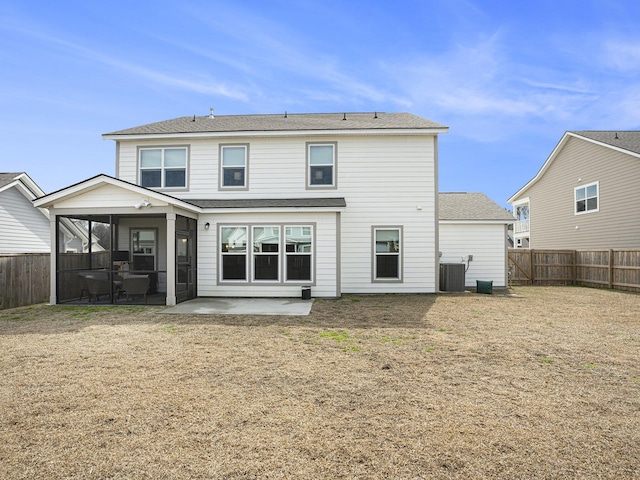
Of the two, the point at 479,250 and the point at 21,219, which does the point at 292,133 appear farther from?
the point at 21,219

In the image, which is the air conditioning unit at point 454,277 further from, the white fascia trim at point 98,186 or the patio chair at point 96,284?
the patio chair at point 96,284

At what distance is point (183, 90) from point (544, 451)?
17.0 m

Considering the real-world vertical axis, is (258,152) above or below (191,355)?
above

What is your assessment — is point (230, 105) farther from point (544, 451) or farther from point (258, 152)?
point (544, 451)

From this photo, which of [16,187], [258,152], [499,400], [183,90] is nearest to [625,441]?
[499,400]

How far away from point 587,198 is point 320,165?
49.8 feet

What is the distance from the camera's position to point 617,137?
1838 cm

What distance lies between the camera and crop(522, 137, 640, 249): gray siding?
1666cm

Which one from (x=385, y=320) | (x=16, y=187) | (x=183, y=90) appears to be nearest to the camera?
(x=385, y=320)

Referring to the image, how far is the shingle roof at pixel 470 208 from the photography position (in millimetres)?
15718

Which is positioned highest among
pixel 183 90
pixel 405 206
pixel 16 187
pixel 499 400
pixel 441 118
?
pixel 183 90

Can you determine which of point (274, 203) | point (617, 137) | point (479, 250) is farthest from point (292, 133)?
point (617, 137)

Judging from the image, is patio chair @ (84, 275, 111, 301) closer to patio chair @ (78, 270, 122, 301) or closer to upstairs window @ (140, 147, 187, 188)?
patio chair @ (78, 270, 122, 301)

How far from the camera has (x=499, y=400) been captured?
4070mm
